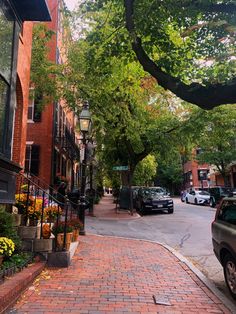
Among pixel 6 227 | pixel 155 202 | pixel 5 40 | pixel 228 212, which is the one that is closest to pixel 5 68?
pixel 5 40

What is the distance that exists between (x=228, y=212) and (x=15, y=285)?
13.1ft

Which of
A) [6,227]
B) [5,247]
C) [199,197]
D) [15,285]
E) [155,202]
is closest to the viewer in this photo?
[15,285]

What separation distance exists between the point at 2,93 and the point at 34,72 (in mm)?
14734

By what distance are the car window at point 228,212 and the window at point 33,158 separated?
16.3 metres

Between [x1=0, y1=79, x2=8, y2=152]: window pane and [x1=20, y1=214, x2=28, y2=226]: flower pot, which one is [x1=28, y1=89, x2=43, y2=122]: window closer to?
[x1=20, y1=214, x2=28, y2=226]: flower pot

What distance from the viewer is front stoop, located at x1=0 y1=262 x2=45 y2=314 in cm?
453

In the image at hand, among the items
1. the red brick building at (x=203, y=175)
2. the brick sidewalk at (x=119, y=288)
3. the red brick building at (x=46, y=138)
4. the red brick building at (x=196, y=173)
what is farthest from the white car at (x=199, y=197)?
the brick sidewalk at (x=119, y=288)

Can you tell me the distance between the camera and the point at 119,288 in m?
5.91

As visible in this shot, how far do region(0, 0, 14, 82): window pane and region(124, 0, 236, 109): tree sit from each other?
2.42 metres

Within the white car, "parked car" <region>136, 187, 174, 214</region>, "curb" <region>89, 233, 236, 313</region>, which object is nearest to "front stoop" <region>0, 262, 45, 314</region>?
"curb" <region>89, 233, 236, 313</region>

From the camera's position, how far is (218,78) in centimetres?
721

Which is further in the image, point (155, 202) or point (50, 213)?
point (155, 202)

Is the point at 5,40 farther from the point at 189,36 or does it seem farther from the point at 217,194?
the point at 217,194

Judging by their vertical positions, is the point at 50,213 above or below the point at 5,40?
below
